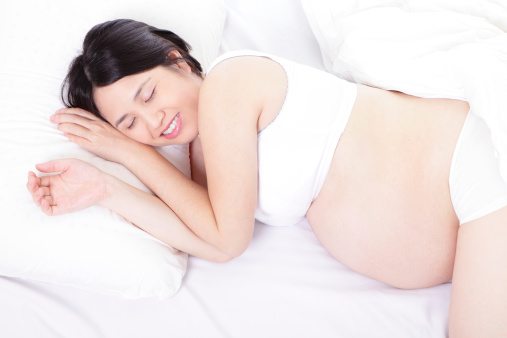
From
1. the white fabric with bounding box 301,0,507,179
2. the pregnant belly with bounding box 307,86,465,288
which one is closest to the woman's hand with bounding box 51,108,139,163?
the pregnant belly with bounding box 307,86,465,288

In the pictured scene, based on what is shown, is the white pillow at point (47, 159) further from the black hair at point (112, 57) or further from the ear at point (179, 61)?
the ear at point (179, 61)

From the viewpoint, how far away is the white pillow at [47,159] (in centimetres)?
113

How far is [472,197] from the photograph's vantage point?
1.05m

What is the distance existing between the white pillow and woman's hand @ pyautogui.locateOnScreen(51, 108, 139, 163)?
20mm

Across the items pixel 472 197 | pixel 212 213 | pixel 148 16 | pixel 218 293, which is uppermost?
pixel 148 16

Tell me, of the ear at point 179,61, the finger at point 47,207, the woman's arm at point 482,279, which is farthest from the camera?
the ear at point 179,61

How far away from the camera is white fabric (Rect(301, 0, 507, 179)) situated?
111 cm

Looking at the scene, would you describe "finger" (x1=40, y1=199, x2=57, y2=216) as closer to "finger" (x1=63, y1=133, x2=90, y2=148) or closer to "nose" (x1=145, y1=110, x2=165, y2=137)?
"finger" (x1=63, y1=133, x2=90, y2=148)

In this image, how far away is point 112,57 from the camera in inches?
45.9

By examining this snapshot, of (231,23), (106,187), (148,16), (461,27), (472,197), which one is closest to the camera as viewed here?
(472,197)

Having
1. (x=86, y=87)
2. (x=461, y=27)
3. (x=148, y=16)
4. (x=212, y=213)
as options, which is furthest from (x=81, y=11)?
(x=461, y=27)

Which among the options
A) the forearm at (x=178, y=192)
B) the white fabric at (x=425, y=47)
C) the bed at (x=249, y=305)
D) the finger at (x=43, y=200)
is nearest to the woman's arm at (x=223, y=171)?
the forearm at (x=178, y=192)

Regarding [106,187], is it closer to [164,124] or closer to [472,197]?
[164,124]

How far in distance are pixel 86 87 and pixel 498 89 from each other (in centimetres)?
90
